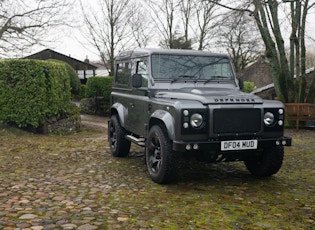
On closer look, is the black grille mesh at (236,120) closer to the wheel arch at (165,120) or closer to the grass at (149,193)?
the wheel arch at (165,120)

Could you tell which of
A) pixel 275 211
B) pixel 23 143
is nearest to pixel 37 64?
pixel 23 143

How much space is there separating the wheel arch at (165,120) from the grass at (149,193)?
2.76ft

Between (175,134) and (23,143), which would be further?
(23,143)

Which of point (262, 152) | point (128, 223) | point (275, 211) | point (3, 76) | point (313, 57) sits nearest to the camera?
point (128, 223)

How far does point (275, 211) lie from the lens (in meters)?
4.37

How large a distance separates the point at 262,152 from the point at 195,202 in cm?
180

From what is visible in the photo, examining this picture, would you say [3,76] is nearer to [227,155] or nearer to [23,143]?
[23,143]

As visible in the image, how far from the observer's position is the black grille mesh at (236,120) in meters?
5.09

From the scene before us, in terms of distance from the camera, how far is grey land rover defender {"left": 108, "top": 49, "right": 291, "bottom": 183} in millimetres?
5055

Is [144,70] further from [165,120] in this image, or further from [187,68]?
[165,120]

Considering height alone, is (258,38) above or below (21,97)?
above

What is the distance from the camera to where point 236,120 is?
17.0 feet

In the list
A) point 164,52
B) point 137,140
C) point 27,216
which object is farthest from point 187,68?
point 27,216

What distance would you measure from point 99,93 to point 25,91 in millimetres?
9522
